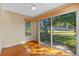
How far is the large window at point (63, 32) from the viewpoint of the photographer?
3777 mm

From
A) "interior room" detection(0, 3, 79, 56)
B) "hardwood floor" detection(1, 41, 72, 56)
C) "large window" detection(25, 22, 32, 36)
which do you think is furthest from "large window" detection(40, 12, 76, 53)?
"large window" detection(25, 22, 32, 36)

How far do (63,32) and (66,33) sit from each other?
11.4 inches

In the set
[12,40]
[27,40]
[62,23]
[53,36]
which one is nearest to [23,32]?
[27,40]

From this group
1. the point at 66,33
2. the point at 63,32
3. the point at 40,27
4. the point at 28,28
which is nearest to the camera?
the point at 66,33

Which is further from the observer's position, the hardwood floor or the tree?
the hardwood floor

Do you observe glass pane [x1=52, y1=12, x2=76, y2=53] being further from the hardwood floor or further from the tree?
the hardwood floor

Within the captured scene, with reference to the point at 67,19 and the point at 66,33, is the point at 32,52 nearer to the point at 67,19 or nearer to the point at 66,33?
the point at 66,33

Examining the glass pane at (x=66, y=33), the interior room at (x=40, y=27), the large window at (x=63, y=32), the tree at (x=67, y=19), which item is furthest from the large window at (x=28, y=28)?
the tree at (x=67, y=19)

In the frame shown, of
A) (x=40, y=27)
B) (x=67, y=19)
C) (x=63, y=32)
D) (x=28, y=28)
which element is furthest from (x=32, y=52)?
(x=28, y=28)

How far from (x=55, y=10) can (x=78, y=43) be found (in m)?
1.16

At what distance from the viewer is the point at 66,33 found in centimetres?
412

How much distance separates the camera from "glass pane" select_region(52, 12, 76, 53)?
3.76 metres

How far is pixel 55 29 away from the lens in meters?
5.13

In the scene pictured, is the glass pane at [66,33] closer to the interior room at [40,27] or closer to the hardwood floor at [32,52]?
the interior room at [40,27]
